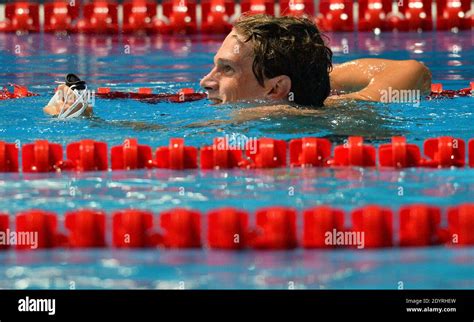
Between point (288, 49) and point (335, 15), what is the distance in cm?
420

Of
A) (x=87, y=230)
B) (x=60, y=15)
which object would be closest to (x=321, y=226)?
(x=87, y=230)

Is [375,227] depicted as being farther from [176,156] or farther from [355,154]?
[176,156]

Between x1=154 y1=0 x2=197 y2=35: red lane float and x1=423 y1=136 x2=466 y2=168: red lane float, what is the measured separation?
4.54 meters

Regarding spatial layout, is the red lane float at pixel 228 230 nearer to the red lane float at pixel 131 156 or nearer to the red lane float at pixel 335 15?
the red lane float at pixel 131 156

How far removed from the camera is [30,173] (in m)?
4.68

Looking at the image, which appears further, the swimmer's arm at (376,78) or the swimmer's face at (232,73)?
the swimmer's arm at (376,78)

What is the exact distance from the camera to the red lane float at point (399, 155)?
4648 mm

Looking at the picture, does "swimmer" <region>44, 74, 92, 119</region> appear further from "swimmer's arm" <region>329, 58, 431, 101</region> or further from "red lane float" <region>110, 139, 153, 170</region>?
"swimmer's arm" <region>329, 58, 431, 101</region>

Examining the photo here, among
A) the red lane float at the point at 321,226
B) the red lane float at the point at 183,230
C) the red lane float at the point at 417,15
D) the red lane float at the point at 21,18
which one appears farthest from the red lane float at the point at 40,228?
the red lane float at the point at 417,15

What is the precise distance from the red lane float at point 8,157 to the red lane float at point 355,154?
1353mm

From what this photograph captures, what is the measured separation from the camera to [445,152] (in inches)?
184

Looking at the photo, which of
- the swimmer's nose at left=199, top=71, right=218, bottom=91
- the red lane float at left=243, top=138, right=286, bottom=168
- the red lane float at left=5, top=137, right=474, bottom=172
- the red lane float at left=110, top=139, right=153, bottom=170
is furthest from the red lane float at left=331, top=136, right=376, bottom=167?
the red lane float at left=110, top=139, right=153, bottom=170

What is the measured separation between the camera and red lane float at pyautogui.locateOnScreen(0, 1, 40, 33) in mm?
9086
